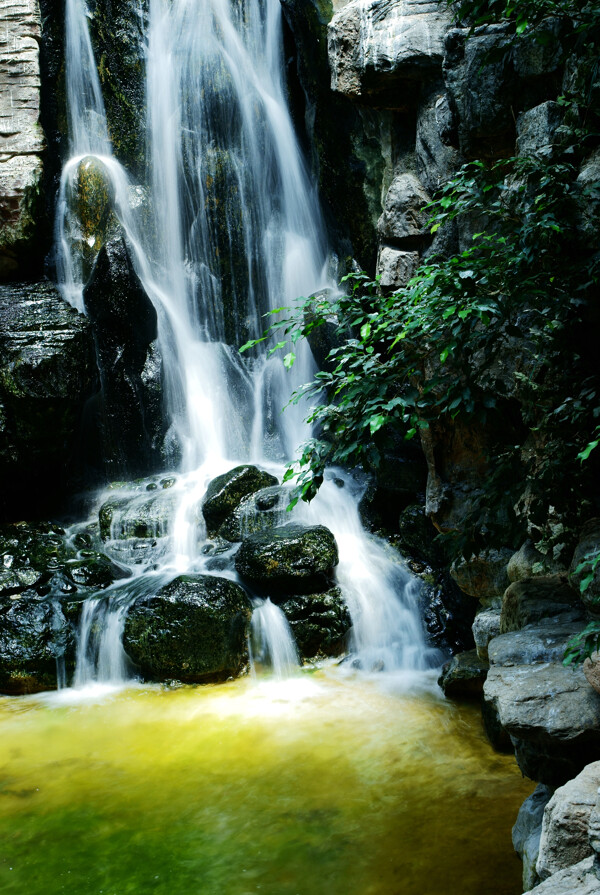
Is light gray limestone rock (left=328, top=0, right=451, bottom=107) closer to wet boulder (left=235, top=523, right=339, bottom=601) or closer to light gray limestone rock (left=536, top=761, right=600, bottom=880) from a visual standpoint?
wet boulder (left=235, top=523, right=339, bottom=601)

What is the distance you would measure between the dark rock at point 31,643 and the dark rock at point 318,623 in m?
2.28

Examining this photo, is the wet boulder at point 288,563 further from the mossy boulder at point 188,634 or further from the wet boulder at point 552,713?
the wet boulder at point 552,713

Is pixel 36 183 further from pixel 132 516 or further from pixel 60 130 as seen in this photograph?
pixel 132 516

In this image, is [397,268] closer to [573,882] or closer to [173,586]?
[173,586]

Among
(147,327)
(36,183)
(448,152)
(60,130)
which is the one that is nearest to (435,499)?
(448,152)

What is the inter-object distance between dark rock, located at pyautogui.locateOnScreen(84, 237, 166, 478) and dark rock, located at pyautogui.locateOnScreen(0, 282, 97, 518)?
104cm

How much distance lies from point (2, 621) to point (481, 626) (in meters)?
4.77

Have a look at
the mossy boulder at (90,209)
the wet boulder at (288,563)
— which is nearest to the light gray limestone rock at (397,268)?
the wet boulder at (288,563)

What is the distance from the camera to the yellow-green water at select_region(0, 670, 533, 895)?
11.6ft

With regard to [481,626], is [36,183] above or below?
above

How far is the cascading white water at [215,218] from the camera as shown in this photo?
37.4ft

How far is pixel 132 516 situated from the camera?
899 cm

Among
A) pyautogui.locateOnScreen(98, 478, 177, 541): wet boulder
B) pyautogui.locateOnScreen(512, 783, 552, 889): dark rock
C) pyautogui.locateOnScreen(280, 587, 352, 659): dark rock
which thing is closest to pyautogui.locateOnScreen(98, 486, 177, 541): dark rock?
pyautogui.locateOnScreen(98, 478, 177, 541): wet boulder

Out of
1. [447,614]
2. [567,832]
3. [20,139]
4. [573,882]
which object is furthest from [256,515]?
[20,139]
